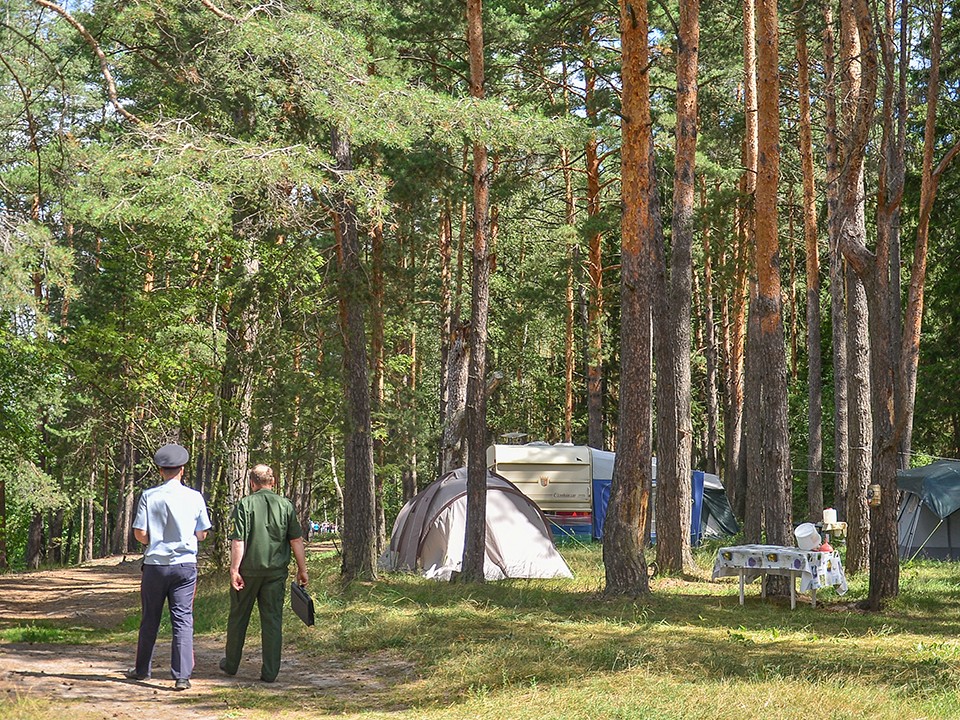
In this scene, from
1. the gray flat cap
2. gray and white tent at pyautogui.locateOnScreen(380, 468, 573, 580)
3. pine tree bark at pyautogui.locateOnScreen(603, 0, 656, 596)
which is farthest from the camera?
gray and white tent at pyautogui.locateOnScreen(380, 468, 573, 580)

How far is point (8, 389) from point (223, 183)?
7175mm

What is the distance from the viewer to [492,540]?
1348 centimetres

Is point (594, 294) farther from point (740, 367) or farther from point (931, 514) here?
point (740, 367)

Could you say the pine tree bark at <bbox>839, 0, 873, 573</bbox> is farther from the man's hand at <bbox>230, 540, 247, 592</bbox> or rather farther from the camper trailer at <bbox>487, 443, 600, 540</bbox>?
the camper trailer at <bbox>487, 443, 600, 540</bbox>

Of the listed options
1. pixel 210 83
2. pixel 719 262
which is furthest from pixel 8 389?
pixel 719 262

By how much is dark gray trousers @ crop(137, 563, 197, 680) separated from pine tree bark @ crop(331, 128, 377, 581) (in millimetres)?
5675

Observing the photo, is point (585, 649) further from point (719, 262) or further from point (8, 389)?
point (719, 262)

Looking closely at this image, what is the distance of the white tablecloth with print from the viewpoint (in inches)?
388

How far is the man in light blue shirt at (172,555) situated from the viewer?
6.07 metres

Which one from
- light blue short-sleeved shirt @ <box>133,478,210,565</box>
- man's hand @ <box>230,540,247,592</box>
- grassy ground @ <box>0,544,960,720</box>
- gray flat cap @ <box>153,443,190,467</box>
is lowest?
grassy ground @ <box>0,544,960,720</box>

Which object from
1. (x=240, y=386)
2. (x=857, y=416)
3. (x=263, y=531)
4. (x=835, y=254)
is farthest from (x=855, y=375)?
(x=263, y=531)

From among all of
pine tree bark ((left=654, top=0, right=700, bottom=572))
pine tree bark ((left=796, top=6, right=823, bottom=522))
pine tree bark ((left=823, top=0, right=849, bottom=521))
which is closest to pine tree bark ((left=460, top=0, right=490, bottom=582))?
pine tree bark ((left=654, top=0, right=700, bottom=572))

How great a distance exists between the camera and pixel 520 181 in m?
16.3

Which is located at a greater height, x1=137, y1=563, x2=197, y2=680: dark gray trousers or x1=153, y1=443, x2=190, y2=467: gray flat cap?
x1=153, y1=443, x2=190, y2=467: gray flat cap
